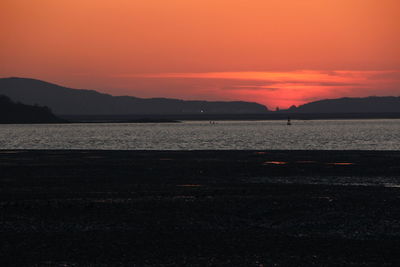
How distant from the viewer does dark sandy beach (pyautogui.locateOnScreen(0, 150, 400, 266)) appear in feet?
64.7

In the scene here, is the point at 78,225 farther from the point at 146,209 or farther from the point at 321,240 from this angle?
the point at 321,240

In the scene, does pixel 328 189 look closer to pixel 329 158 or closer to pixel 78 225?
pixel 78 225

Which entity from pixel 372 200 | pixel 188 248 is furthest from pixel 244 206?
pixel 188 248

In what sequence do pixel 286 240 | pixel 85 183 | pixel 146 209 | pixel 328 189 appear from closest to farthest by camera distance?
pixel 286 240 → pixel 146 209 → pixel 328 189 → pixel 85 183

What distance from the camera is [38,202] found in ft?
101

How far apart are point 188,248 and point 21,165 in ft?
119

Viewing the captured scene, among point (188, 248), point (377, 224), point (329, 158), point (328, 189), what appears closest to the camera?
point (188, 248)

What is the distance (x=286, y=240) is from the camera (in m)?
22.1

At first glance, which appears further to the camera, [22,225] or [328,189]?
[328,189]

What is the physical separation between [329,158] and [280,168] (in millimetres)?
12085

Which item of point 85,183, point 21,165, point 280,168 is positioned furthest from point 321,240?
point 21,165

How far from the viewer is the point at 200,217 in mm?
26609

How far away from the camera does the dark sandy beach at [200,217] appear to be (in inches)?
776

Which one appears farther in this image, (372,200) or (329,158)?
(329,158)
